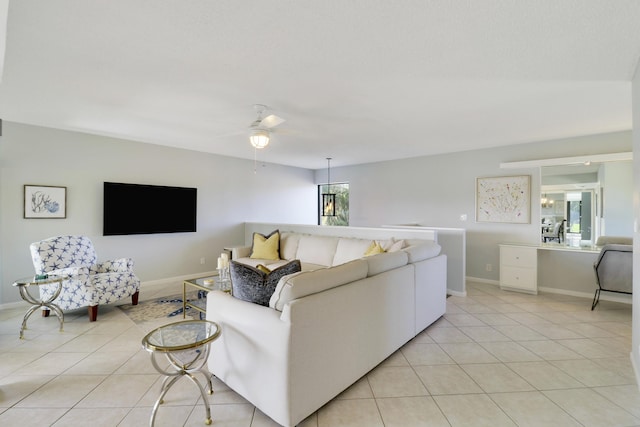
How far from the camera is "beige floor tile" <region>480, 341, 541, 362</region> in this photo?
2670 millimetres

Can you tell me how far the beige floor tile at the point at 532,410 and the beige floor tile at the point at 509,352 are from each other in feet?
1.69

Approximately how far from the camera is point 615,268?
372cm

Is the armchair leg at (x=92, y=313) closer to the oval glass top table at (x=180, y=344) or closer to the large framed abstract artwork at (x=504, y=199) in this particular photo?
the oval glass top table at (x=180, y=344)

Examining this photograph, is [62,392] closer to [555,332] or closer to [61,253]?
[61,253]

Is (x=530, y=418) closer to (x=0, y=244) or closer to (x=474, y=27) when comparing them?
(x=474, y=27)

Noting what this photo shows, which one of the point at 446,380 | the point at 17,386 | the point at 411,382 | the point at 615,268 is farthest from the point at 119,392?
the point at 615,268

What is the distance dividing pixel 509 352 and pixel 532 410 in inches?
34.2

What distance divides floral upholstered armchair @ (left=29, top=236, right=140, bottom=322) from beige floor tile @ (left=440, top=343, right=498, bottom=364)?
3.88 meters

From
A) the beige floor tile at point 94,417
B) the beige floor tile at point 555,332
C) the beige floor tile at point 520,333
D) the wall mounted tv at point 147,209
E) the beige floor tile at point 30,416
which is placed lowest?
the beige floor tile at point 30,416

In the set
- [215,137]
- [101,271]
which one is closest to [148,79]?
[215,137]

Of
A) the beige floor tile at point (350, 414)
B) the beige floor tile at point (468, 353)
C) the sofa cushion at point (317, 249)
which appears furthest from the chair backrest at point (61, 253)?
the beige floor tile at point (468, 353)

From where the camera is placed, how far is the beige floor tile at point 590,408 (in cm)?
188

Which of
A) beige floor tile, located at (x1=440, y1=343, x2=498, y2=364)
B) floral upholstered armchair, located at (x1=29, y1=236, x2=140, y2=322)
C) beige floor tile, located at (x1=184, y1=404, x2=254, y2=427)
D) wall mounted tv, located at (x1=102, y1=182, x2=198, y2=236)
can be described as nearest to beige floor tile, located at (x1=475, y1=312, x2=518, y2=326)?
beige floor tile, located at (x1=440, y1=343, x2=498, y2=364)

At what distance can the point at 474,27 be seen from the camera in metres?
1.83
